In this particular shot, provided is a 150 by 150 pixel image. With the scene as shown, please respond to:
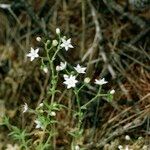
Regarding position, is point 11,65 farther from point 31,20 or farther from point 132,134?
point 132,134

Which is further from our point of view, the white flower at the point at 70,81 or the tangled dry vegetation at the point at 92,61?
the tangled dry vegetation at the point at 92,61

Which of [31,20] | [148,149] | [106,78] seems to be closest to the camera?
[148,149]

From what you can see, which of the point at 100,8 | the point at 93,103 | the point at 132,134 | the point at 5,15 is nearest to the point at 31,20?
the point at 5,15

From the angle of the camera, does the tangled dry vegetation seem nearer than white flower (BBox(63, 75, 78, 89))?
No

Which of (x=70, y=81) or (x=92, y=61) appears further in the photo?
(x=92, y=61)

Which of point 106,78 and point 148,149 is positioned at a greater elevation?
point 106,78

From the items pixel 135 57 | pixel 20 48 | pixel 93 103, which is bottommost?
pixel 93 103

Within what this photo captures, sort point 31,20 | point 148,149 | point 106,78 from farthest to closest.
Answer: point 31,20 < point 106,78 < point 148,149

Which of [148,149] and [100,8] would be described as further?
[100,8]
